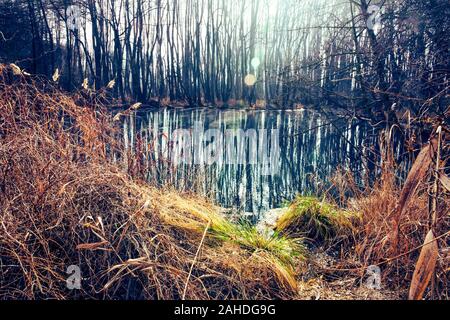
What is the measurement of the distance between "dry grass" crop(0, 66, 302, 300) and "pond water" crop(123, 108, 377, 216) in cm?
Result: 81

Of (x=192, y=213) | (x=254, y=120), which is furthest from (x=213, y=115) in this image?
(x=192, y=213)

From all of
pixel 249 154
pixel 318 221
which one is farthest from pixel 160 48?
pixel 318 221

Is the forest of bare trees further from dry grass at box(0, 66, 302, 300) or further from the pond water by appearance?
dry grass at box(0, 66, 302, 300)

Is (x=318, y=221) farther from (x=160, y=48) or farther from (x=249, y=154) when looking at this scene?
(x=160, y=48)

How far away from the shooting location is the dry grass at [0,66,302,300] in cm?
212

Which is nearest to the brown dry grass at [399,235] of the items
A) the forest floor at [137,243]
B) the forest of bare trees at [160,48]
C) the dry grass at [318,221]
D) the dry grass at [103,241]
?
the forest floor at [137,243]

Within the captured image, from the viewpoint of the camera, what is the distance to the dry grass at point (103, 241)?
2.12m

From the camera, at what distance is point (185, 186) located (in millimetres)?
3781

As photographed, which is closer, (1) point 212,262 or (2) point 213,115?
(1) point 212,262

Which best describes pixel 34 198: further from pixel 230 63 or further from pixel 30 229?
pixel 230 63

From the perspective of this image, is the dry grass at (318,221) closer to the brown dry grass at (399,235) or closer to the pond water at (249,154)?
the brown dry grass at (399,235)

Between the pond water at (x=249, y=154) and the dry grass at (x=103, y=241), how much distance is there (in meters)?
0.81

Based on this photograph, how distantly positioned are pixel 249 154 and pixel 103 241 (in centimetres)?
470
